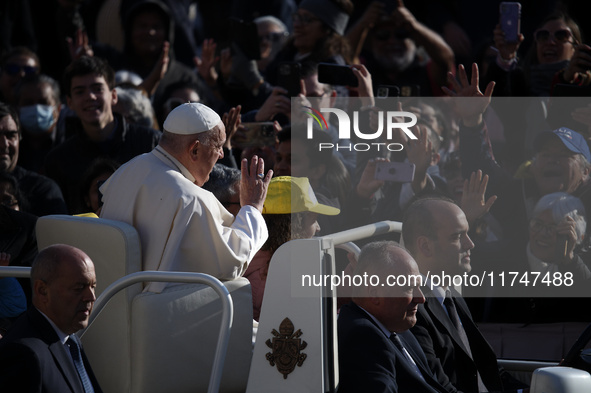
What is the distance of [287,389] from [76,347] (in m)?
0.80

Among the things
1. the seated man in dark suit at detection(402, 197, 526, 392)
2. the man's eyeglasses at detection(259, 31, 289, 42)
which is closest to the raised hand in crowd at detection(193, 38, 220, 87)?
the man's eyeglasses at detection(259, 31, 289, 42)

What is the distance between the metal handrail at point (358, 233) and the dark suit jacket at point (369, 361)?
29 centimetres

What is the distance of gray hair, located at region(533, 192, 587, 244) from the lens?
527 centimetres

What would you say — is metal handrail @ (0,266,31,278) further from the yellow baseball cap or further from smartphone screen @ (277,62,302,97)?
smartphone screen @ (277,62,302,97)

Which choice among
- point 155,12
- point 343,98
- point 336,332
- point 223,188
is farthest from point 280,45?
point 336,332

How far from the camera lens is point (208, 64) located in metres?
8.41

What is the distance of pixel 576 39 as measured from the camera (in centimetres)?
664

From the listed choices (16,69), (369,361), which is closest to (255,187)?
(369,361)

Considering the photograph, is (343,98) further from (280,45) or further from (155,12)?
(155,12)

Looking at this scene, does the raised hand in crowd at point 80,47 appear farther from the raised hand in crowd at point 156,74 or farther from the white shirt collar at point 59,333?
the white shirt collar at point 59,333

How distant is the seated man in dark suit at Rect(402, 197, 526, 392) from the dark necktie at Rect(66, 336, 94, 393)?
1.52 metres

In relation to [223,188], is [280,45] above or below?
above

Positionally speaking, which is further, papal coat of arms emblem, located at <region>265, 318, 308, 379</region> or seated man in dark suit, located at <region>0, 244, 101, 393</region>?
papal coat of arms emblem, located at <region>265, 318, 308, 379</region>

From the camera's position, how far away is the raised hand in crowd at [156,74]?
8031 mm
